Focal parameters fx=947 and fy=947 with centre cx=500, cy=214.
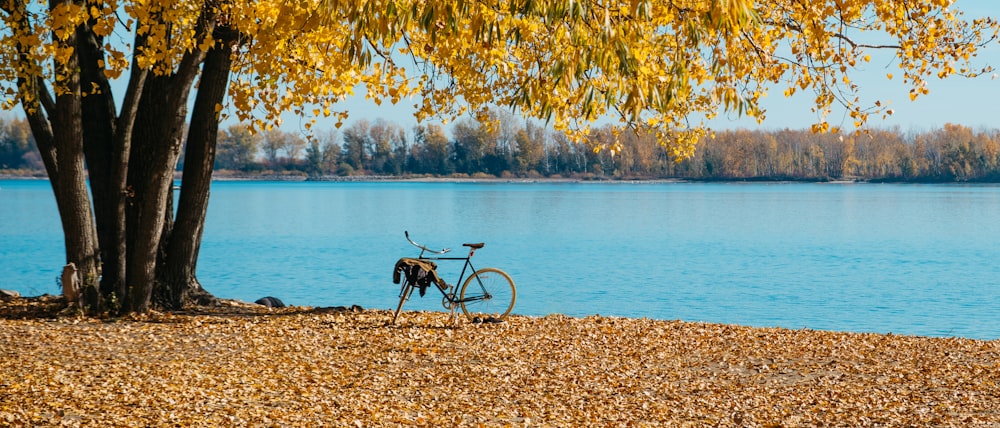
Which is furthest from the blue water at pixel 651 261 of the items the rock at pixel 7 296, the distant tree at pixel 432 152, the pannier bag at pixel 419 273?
the distant tree at pixel 432 152

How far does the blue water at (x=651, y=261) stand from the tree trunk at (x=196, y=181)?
8356mm

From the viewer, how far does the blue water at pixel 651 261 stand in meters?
21.9

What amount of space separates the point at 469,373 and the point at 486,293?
2.94 metres

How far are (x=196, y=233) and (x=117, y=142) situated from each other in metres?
1.40

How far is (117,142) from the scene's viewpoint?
1086 centimetres

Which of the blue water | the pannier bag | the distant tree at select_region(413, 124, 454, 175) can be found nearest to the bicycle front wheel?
the pannier bag

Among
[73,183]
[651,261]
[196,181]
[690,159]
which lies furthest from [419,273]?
[690,159]

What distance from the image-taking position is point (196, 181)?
11117mm

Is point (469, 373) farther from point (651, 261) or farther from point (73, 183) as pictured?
point (651, 261)

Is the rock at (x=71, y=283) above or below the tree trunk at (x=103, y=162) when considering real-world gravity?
below

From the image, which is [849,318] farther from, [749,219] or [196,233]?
[749,219]

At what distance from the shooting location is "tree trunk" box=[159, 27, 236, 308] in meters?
10.8

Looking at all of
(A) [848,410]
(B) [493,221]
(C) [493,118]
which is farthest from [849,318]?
(B) [493,221]

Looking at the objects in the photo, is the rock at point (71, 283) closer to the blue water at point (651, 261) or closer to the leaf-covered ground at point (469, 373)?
the leaf-covered ground at point (469, 373)
